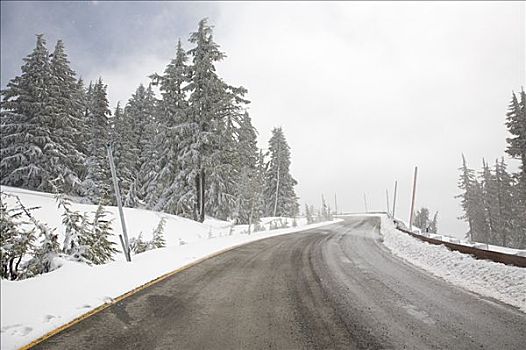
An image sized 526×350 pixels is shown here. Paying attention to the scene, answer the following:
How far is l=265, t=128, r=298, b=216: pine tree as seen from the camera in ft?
146

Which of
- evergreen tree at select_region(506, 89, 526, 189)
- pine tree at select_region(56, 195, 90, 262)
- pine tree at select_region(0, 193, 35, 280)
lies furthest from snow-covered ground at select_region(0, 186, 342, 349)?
evergreen tree at select_region(506, 89, 526, 189)

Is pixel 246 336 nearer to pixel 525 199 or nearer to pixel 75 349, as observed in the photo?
pixel 75 349

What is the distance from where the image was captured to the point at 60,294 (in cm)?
504

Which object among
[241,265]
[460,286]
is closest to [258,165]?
[241,265]

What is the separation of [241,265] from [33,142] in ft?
66.3

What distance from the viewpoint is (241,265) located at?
8.97 m

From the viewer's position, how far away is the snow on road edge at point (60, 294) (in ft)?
12.5

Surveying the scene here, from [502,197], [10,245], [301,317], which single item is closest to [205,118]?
[10,245]

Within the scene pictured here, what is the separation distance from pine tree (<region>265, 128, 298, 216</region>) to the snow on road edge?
3651 centimetres

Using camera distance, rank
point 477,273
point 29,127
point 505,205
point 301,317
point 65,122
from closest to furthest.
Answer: point 301,317
point 477,273
point 29,127
point 65,122
point 505,205

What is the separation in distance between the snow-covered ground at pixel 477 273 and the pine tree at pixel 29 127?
72.4 ft

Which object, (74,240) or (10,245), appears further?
(74,240)

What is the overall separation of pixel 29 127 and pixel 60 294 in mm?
20912

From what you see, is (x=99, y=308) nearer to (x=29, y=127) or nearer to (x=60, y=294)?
(x=60, y=294)
